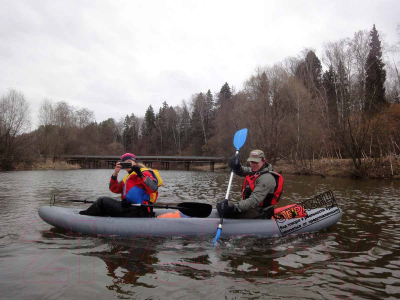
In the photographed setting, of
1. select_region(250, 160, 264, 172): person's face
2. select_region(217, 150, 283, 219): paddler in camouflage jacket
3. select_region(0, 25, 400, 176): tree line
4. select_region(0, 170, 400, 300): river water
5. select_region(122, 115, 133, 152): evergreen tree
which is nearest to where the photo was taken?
select_region(0, 170, 400, 300): river water

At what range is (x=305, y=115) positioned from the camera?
2397 centimetres

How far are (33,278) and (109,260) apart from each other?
872 mm

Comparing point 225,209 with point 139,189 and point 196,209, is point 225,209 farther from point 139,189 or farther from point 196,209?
point 139,189

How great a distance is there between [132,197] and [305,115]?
71.7 feet

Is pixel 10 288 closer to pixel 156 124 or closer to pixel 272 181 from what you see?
pixel 272 181

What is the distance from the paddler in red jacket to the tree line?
15.7 m

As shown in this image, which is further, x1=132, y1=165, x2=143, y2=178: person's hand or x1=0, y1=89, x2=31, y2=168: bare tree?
x1=0, y1=89, x2=31, y2=168: bare tree

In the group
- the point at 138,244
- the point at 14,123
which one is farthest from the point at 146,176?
the point at 14,123

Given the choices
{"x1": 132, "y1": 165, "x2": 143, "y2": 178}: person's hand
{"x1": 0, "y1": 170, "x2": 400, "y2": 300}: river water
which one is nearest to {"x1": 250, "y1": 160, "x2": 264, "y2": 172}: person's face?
{"x1": 0, "y1": 170, "x2": 400, "y2": 300}: river water

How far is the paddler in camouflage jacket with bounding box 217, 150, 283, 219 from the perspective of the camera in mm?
4668

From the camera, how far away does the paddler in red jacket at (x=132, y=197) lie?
15.7 ft

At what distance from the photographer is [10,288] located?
2.94 meters

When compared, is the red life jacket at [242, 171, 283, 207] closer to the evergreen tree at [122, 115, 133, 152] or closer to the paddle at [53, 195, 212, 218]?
the paddle at [53, 195, 212, 218]

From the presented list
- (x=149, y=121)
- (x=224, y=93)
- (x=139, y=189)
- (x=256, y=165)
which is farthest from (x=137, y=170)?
(x=149, y=121)
